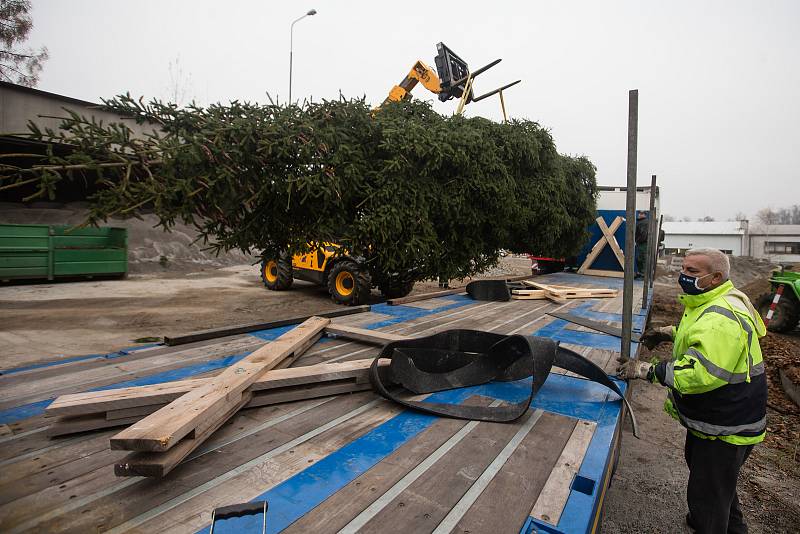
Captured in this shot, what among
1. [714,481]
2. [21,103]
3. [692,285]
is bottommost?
[714,481]

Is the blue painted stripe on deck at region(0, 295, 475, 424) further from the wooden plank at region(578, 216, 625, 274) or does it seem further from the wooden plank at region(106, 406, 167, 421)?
the wooden plank at region(578, 216, 625, 274)

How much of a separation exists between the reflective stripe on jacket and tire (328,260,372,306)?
26.6 feet

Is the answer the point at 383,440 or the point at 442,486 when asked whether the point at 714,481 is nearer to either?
the point at 442,486

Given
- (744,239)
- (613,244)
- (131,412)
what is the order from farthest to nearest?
(744,239) < (613,244) < (131,412)

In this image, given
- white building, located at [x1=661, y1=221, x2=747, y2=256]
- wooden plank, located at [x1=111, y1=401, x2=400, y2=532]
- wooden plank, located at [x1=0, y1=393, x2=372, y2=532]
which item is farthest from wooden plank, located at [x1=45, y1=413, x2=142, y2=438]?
white building, located at [x1=661, y1=221, x2=747, y2=256]

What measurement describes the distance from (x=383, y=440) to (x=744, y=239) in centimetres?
7497

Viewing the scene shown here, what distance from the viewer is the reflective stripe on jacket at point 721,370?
239 centimetres

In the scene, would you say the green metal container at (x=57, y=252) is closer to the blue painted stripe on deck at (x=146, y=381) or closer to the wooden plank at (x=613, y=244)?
the blue painted stripe on deck at (x=146, y=381)

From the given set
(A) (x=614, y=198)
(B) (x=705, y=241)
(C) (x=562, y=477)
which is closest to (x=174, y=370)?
(C) (x=562, y=477)

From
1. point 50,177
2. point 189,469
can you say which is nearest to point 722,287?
point 189,469

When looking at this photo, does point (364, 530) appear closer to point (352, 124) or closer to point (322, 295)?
point (352, 124)

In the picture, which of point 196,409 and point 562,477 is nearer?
point 562,477

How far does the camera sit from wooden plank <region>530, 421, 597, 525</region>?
Answer: 1851 millimetres

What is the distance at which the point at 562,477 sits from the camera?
2.13 metres
